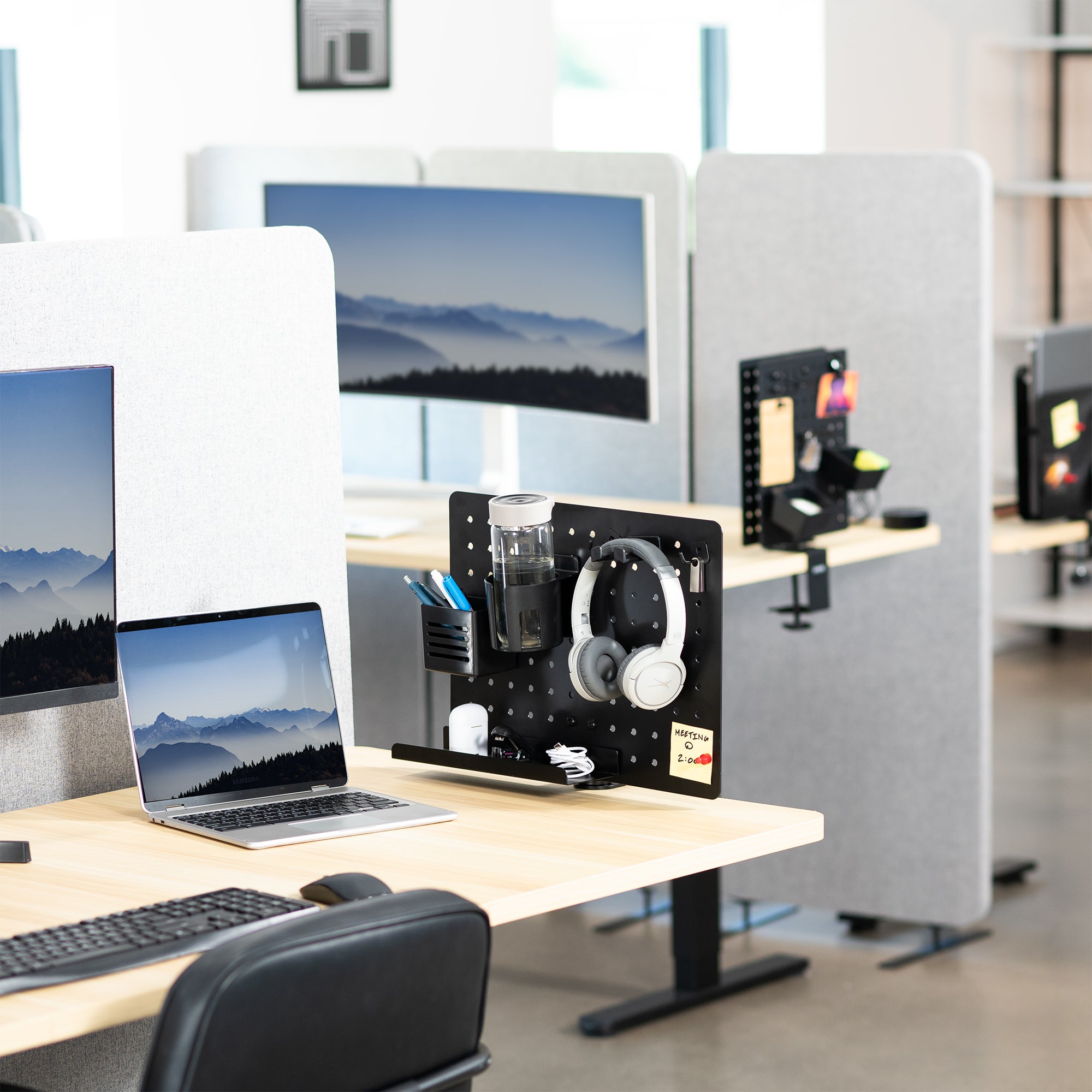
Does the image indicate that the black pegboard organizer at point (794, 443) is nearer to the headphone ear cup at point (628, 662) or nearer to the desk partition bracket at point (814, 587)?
the desk partition bracket at point (814, 587)

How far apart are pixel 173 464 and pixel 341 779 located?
1.31ft

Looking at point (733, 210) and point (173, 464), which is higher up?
point (733, 210)

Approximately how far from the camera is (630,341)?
327 cm

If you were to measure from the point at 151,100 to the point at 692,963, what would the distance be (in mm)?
2102

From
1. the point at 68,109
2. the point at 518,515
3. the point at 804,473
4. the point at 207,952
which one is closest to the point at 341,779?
the point at 518,515

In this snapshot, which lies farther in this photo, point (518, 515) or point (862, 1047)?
point (862, 1047)

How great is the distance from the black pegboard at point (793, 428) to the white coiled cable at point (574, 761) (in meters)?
1.14

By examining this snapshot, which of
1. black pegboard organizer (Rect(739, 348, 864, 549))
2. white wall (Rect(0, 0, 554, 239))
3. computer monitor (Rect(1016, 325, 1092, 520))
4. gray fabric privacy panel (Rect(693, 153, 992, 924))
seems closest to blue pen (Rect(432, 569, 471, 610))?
black pegboard organizer (Rect(739, 348, 864, 549))

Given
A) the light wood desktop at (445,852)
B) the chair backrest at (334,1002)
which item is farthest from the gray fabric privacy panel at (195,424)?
the chair backrest at (334,1002)

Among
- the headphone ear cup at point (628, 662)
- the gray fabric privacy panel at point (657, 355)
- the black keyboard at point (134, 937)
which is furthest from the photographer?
the gray fabric privacy panel at point (657, 355)

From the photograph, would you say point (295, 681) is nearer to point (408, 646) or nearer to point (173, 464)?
point (173, 464)

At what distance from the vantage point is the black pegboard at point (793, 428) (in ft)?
10.1

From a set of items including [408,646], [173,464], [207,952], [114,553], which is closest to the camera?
[207,952]

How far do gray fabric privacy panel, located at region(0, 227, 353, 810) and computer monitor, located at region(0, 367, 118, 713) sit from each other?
132 mm
